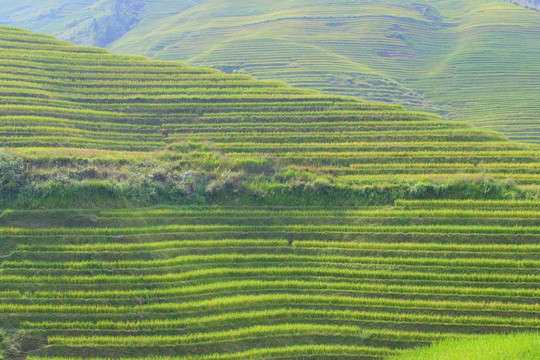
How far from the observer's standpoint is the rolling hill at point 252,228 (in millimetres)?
Answer: 15984

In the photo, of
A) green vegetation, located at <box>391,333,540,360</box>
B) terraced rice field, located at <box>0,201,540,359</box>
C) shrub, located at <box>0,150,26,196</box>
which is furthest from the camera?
shrub, located at <box>0,150,26,196</box>

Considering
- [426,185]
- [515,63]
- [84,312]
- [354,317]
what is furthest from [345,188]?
[515,63]

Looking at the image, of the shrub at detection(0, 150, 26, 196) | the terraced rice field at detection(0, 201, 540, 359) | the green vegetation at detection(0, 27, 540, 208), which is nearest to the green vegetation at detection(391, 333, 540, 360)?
the terraced rice field at detection(0, 201, 540, 359)

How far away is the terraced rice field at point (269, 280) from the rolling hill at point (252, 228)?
7 cm

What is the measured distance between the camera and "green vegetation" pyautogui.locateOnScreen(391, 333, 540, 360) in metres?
14.4

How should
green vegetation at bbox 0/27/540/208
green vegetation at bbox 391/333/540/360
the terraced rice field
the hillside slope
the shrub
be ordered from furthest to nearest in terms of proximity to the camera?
the hillside slope < green vegetation at bbox 0/27/540/208 < the shrub < the terraced rice field < green vegetation at bbox 391/333/540/360

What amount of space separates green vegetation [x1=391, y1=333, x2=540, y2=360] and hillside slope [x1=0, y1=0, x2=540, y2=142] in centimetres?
3290

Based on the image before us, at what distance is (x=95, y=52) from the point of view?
35.7 metres

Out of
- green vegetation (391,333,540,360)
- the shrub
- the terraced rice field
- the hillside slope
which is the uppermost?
the hillside slope

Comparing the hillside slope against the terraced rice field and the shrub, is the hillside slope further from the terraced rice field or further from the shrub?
the shrub

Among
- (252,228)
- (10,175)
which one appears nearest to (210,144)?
(252,228)

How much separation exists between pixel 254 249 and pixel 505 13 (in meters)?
73.5

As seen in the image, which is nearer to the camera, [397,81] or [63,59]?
[63,59]

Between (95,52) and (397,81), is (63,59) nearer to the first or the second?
(95,52)
